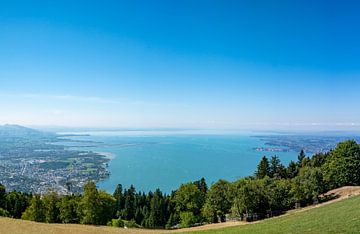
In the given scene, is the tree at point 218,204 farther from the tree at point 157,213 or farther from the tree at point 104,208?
the tree at point 157,213

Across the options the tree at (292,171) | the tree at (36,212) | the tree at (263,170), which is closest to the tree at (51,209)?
the tree at (36,212)

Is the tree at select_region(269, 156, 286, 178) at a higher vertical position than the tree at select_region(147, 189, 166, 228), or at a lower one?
higher

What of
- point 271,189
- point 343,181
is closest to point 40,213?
point 271,189

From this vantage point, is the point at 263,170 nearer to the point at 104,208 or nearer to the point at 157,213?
the point at 157,213

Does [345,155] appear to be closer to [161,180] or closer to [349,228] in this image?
[349,228]

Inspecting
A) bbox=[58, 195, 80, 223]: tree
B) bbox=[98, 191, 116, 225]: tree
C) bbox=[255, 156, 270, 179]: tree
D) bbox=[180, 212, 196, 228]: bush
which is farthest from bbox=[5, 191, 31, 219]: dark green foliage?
bbox=[255, 156, 270, 179]: tree

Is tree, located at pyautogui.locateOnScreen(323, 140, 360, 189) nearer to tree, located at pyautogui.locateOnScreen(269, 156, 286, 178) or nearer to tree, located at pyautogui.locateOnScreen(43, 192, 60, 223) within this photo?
tree, located at pyautogui.locateOnScreen(269, 156, 286, 178)

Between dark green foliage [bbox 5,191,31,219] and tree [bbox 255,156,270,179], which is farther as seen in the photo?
tree [bbox 255,156,270,179]

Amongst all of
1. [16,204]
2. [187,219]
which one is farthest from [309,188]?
[16,204]
